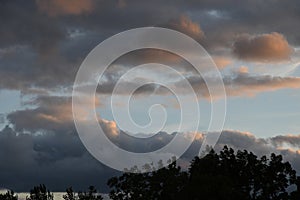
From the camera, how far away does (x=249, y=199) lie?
311 ft

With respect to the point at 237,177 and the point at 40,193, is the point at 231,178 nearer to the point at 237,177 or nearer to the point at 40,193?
the point at 237,177

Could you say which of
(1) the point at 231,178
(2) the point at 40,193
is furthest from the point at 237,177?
(2) the point at 40,193

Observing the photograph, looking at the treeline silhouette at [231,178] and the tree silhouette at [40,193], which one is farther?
the tree silhouette at [40,193]

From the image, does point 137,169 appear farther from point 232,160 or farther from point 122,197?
point 232,160

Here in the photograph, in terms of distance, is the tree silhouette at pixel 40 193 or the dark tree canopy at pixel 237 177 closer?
the dark tree canopy at pixel 237 177

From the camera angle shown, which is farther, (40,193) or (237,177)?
(40,193)

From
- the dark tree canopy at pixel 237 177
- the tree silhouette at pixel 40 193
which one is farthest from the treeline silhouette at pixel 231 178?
the tree silhouette at pixel 40 193

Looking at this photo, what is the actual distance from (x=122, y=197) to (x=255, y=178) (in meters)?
25.7

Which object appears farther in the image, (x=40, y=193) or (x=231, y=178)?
(x=40, y=193)

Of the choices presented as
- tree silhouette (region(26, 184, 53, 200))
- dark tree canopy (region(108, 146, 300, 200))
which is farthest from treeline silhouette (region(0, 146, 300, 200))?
tree silhouette (region(26, 184, 53, 200))

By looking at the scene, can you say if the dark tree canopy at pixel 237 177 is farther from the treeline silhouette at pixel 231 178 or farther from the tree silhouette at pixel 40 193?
the tree silhouette at pixel 40 193

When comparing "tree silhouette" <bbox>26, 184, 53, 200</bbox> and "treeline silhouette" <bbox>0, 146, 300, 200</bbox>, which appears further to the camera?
"tree silhouette" <bbox>26, 184, 53, 200</bbox>

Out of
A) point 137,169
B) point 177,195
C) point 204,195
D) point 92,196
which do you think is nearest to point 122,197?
point 137,169

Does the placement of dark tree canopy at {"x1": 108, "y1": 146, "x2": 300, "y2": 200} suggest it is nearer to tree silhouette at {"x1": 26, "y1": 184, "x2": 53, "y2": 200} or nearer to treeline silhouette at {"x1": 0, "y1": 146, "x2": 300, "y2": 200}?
treeline silhouette at {"x1": 0, "y1": 146, "x2": 300, "y2": 200}
